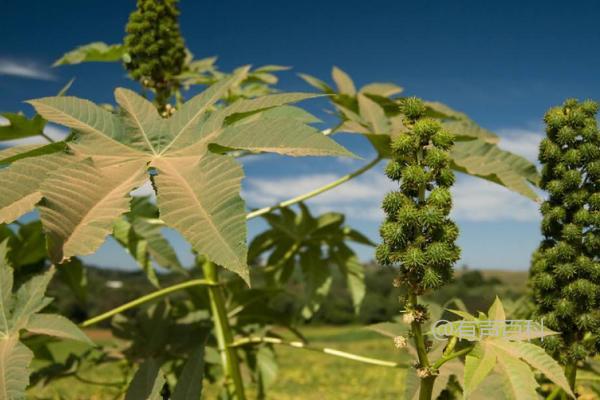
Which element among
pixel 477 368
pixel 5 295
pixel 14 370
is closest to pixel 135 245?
pixel 5 295

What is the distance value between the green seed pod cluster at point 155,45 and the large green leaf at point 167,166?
2.16 feet

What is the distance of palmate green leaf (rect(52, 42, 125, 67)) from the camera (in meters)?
2.96

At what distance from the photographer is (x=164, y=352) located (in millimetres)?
3160

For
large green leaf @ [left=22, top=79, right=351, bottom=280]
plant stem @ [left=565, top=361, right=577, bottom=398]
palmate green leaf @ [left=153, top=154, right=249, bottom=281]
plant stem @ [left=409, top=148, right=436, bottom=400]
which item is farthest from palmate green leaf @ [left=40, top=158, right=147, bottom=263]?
plant stem @ [left=565, top=361, right=577, bottom=398]

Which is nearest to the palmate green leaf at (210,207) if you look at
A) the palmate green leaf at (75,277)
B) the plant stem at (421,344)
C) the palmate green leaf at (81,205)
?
the palmate green leaf at (81,205)

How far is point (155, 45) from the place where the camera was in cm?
262

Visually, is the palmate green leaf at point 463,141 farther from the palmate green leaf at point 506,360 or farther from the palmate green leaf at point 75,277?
the palmate green leaf at point 75,277

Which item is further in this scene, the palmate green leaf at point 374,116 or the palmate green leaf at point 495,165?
the palmate green leaf at point 374,116

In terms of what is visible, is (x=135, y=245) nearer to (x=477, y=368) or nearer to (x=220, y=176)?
(x=220, y=176)

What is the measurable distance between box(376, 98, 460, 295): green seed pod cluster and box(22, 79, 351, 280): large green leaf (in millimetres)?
189

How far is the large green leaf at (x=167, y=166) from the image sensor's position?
1.34 m

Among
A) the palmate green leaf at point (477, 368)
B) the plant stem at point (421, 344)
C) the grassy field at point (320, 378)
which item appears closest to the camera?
the palmate green leaf at point (477, 368)

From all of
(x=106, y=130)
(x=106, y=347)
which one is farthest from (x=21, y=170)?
(x=106, y=347)

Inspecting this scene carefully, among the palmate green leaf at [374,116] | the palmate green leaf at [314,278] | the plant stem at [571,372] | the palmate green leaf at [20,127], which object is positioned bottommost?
the plant stem at [571,372]
